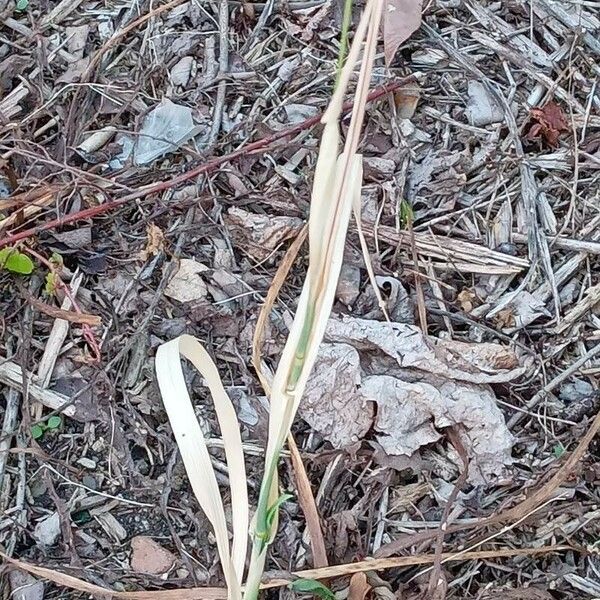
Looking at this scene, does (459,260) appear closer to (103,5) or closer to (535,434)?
(535,434)

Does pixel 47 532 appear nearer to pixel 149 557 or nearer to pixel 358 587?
pixel 149 557

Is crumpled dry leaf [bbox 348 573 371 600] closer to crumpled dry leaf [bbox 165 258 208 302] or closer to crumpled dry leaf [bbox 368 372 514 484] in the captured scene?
crumpled dry leaf [bbox 368 372 514 484]

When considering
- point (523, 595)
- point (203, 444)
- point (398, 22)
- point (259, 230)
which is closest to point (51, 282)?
point (259, 230)

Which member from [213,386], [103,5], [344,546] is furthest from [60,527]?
[103,5]

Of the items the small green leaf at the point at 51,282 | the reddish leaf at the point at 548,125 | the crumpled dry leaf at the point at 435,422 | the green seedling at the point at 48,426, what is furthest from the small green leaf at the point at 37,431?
the reddish leaf at the point at 548,125

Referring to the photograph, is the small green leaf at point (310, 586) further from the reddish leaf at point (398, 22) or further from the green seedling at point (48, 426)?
the reddish leaf at point (398, 22)

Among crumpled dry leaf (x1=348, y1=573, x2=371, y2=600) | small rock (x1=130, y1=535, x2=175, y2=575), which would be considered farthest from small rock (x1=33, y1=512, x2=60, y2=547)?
crumpled dry leaf (x1=348, y1=573, x2=371, y2=600)
